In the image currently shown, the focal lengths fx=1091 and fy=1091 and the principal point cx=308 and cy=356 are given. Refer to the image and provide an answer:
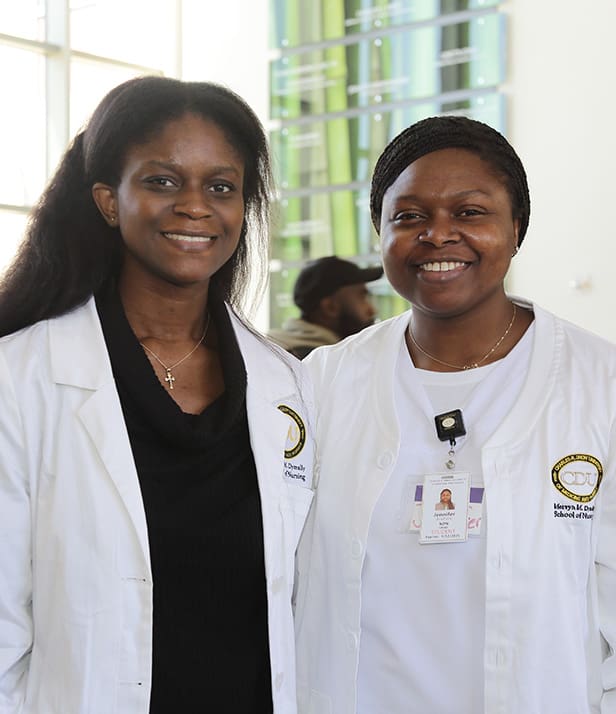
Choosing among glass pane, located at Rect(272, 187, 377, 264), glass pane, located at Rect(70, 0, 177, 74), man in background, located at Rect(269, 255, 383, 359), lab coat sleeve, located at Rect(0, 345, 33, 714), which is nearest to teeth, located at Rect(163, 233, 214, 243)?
lab coat sleeve, located at Rect(0, 345, 33, 714)

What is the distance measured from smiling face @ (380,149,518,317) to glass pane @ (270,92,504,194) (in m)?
5.29

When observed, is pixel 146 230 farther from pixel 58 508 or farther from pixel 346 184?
pixel 346 184

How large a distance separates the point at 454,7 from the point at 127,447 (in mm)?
6232

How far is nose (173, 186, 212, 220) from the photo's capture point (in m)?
2.02

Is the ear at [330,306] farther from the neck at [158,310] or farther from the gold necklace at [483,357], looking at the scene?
the neck at [158,310]

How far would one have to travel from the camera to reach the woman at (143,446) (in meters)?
1.87

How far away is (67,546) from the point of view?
186 centimetres

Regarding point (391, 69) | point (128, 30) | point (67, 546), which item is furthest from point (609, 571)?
point (128, 30)

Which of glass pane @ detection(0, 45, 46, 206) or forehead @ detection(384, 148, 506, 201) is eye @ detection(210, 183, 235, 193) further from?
glass pane @ detection(0, 45, 46, 206)

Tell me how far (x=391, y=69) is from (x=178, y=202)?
6171 mm

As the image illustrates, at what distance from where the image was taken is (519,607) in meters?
2.02

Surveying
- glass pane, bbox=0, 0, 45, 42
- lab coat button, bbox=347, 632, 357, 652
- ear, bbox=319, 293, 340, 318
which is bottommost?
lab coat button, bbox=347, 632, 357, 652

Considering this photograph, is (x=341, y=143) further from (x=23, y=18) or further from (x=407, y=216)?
(x=407, y=216)

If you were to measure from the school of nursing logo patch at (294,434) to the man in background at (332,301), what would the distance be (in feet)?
9.30
